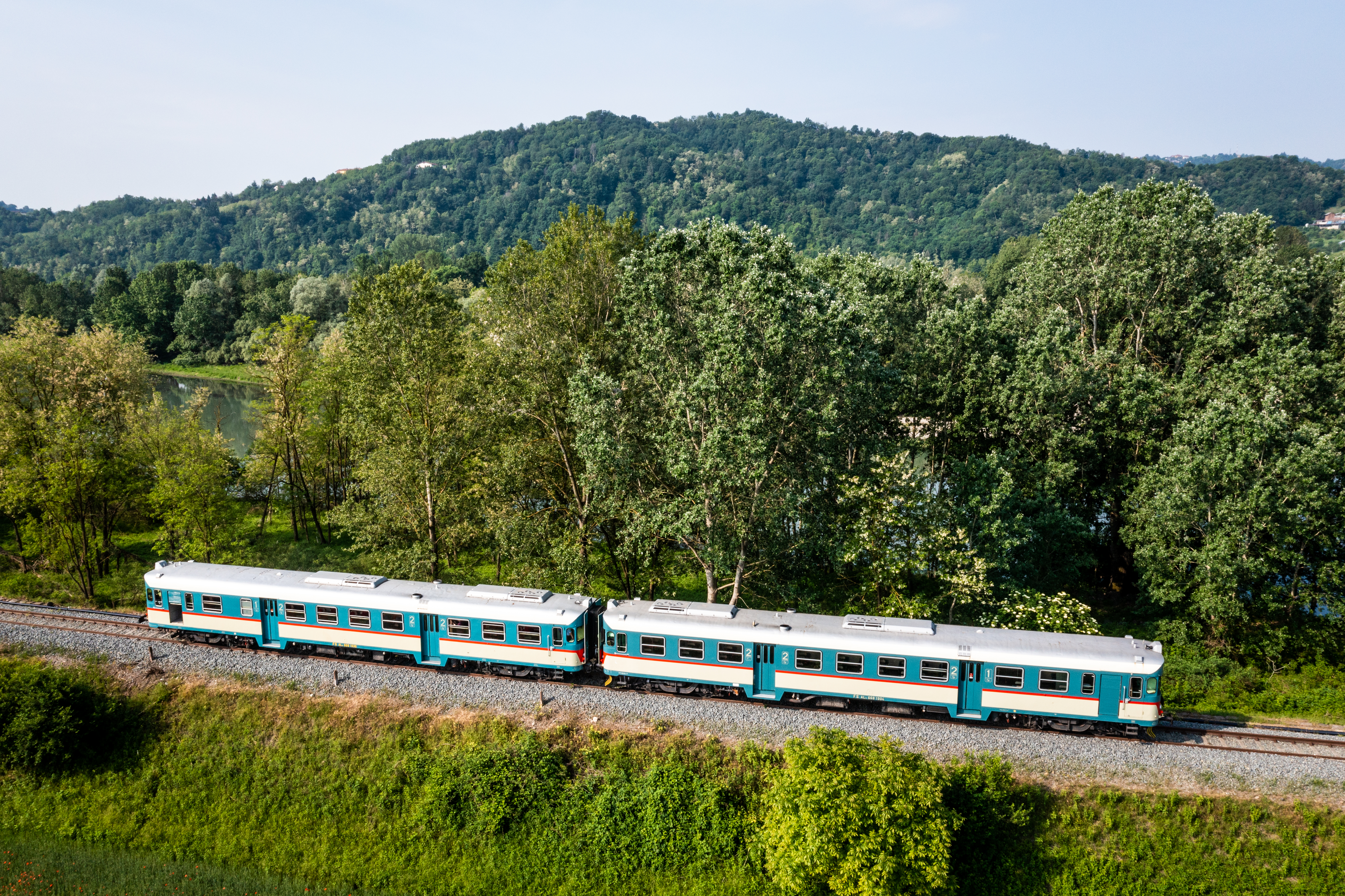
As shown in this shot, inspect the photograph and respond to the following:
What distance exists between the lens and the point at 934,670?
24.0 metres

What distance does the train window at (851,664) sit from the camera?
80.1 feet

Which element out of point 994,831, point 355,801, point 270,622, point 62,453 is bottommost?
point 355,801

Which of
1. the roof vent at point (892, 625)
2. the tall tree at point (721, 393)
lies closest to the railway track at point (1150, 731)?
the roof vent at point (892, 625)

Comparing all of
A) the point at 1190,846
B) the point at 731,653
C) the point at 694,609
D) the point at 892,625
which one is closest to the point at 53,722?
the point at 694,609

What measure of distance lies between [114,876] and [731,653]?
65.5ft

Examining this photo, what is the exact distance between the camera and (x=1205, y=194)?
43.3 meters

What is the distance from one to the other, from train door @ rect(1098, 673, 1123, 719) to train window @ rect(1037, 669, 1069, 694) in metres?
0.91

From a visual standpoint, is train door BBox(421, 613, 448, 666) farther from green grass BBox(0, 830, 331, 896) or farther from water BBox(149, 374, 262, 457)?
water BBox(149, 374, 262, 457)

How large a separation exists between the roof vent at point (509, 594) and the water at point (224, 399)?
5126cm

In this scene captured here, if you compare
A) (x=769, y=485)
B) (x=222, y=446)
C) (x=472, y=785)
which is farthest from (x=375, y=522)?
(x=769, y=485)

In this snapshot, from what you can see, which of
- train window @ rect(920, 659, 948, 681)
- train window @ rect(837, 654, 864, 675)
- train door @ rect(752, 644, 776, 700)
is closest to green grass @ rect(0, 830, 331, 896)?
train door @ rect(752, 644, 776, 700)

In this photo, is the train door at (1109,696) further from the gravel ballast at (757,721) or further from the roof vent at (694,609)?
the roof vent at (694,609)

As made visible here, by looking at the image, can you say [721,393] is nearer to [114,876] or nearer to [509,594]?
[509,594]

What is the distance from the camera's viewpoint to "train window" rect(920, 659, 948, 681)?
944 inches
